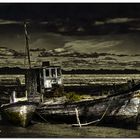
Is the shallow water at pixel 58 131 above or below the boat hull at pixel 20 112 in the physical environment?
below

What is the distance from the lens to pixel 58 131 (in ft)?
18.0

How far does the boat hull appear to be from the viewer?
216 inches

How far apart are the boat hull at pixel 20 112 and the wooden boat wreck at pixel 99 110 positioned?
2.2 inches

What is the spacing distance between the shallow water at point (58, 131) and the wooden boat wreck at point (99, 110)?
0.13ft

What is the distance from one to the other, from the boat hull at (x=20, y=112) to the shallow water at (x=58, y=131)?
43mm

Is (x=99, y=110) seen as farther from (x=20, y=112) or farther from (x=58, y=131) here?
(x=20, y=112)

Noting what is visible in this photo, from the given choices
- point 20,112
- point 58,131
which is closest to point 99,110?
point 58,131

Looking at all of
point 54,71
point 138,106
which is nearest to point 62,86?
point 54,71

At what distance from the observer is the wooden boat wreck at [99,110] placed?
17.9ft

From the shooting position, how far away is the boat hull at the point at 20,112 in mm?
5496

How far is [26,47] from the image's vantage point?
18.1 ft

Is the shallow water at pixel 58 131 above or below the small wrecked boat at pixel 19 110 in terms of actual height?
below

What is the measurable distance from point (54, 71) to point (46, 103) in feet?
0.73

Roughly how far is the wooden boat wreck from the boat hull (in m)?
0.06
